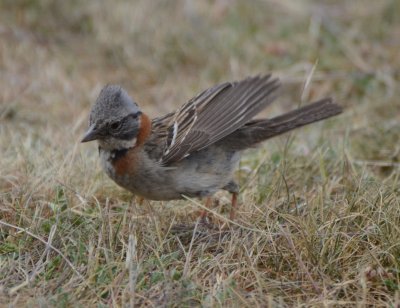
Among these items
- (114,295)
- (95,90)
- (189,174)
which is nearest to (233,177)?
(189,174)

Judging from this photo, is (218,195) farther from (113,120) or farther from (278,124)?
(113,120)

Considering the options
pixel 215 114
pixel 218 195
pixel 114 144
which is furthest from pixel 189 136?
pixel 218 195

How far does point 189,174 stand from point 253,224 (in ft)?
2.30

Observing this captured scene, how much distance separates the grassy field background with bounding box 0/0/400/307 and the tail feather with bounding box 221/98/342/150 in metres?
0.29

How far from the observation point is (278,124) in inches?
241

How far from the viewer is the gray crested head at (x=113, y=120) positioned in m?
5.33

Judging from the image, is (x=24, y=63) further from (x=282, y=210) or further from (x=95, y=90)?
(x=282, y=210)

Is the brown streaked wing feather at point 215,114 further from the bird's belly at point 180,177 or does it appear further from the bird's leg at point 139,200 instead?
the bird's leg at point 139,200

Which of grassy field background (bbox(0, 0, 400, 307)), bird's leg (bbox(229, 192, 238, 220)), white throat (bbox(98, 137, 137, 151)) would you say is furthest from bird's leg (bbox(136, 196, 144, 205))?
bird's leg (bbox(229, 192, 238, 220))

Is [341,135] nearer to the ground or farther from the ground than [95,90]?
nearer to the ground

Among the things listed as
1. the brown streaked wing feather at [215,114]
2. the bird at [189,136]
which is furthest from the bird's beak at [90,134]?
the brown streaked wing feather at [215,114]

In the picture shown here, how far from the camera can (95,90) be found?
859 centimetres

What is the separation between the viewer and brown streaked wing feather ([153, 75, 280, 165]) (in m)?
5.72

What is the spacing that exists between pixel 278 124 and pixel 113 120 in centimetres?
141
